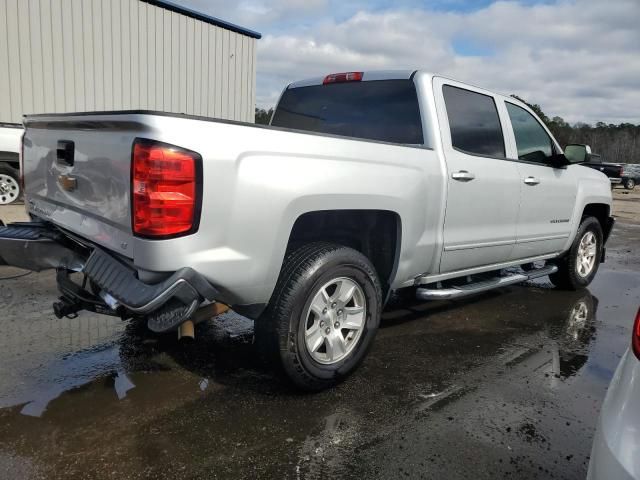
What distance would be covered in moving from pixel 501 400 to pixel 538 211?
2.30 m

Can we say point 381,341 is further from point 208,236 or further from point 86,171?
point 86,171

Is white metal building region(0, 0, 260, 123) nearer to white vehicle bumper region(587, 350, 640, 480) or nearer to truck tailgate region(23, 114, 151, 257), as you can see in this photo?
truck tailgate region(23, 114, 151, 257)

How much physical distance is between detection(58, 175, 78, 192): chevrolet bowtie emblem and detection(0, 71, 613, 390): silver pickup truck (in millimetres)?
12

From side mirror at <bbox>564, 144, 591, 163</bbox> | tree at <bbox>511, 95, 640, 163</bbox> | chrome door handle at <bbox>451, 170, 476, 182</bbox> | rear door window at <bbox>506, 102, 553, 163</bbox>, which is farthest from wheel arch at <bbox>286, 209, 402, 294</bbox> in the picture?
tree at <bbox>511, 95, 640, 163</bbox>

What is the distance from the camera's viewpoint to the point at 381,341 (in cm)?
421

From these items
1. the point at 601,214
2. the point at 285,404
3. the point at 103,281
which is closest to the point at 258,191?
the point at 103,281

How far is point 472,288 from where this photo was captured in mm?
4211

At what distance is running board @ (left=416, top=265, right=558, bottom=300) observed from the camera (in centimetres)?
382

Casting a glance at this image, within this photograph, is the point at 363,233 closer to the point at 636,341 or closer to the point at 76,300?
the point at 76,300

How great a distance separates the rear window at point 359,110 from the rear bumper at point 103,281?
82.7 inches

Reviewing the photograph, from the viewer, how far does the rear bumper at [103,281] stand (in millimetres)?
2449

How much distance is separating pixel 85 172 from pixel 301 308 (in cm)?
139

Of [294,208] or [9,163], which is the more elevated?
[294,208]

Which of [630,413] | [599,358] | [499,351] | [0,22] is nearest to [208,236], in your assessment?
[630,413]
